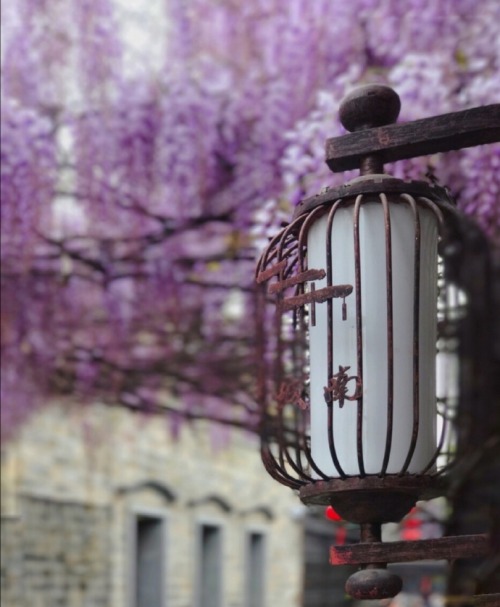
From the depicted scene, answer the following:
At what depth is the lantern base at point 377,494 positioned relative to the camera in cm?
221

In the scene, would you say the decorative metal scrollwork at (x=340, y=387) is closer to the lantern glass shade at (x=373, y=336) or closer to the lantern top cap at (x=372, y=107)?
the lantern glass shade at (x=373, y=336)

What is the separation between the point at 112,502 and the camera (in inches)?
468

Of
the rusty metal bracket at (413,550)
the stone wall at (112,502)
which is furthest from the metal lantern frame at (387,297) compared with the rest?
the stone wall at (112,502)

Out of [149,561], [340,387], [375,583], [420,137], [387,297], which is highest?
[420,137]

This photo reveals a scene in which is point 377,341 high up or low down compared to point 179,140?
down

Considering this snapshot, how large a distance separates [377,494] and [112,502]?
992 cm

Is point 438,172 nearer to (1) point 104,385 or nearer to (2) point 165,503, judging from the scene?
(1) point 104,385

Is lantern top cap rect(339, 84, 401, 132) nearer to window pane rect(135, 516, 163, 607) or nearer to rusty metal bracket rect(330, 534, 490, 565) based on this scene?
rusty metal bracket rect(330, 534, 490, 565)

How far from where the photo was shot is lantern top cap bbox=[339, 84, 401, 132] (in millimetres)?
2426

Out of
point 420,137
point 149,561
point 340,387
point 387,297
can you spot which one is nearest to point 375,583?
point 340,387

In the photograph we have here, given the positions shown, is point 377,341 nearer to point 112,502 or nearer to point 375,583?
point 375,583

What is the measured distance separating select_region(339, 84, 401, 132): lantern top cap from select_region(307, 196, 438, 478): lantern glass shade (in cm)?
18

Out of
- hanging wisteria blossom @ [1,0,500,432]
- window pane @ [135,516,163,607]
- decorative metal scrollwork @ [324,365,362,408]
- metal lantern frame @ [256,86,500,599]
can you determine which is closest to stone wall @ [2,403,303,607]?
window pane @ [135,516,163,607]

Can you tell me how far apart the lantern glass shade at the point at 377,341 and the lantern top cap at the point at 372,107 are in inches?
7.1
